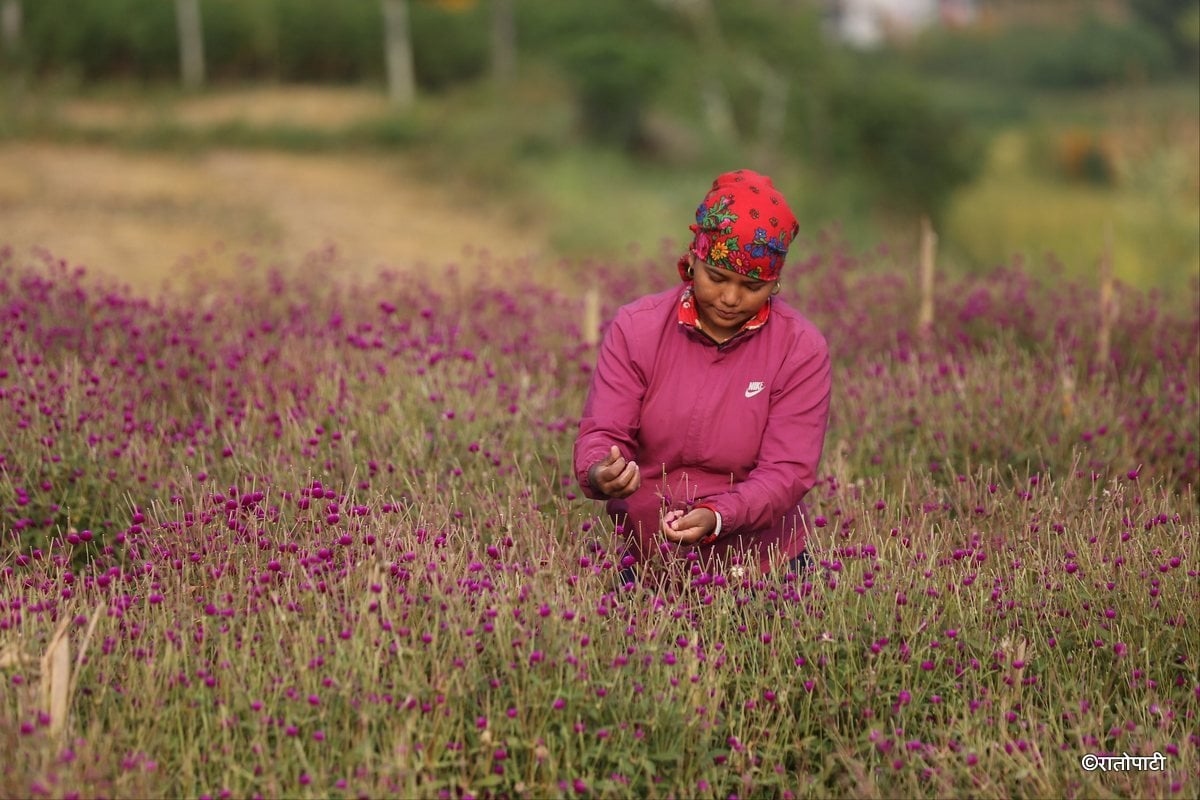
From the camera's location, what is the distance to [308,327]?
6293mm

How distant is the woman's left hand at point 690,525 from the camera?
10.9 feet

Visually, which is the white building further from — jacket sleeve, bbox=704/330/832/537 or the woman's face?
the woman's face

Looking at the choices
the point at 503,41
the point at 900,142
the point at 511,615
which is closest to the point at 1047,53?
the point at 900,142

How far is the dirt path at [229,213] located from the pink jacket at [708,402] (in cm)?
712

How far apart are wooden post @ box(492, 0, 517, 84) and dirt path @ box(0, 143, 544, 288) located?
5.15 metres

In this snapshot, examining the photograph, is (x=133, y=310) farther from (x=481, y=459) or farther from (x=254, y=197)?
(x=254, y=197)

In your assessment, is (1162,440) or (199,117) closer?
(1162,440)

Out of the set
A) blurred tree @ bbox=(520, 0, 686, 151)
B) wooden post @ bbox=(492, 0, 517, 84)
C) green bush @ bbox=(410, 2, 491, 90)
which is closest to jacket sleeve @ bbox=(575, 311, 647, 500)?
blurred tree @ bbox=(520, 0, 686, 151)

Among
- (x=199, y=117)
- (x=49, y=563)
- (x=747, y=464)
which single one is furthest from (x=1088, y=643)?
(x=199, y=117)

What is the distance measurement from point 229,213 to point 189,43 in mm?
9683

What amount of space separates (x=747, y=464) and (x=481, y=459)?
1.20 m

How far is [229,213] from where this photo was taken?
14.8 meters

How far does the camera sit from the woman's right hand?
3.27 m

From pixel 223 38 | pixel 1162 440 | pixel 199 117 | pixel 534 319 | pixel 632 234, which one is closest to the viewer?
pixel 1162 440
